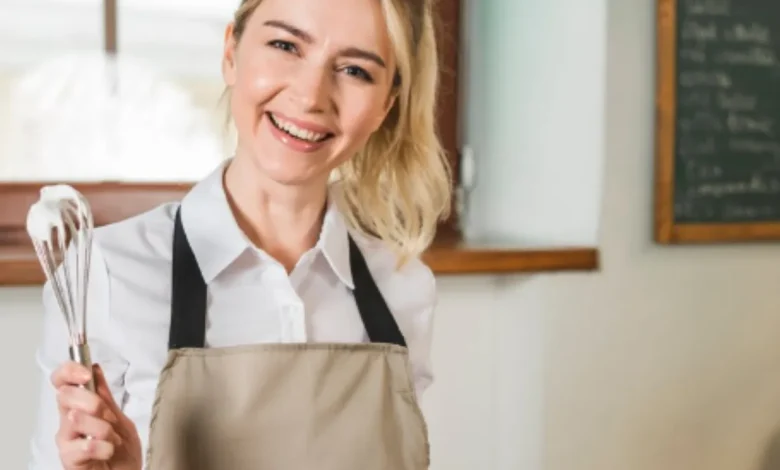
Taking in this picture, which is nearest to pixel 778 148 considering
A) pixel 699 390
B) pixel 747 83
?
pixel 747 83

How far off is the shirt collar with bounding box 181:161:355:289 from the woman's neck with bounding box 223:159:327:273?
0.02 metres

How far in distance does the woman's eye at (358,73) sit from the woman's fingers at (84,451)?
0.39 m

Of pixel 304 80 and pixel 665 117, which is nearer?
pixel 304 80

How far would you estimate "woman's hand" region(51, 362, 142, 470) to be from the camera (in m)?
0.60

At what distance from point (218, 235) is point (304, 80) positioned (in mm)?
169

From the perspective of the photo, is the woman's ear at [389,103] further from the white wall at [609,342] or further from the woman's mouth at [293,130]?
the white wall at [609,342]

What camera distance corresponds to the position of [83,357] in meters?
0.60

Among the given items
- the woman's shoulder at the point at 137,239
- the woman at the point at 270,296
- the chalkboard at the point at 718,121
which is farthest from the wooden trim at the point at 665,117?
the woman's shoulder at the point at 137,239

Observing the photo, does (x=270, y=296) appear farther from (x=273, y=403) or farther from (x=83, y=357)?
(x=83, y=357)

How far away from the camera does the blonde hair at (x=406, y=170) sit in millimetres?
909

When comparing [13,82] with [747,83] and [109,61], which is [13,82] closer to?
[109,61]

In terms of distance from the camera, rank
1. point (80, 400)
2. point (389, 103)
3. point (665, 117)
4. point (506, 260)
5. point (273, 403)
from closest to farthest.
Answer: point (80, 400) < point (273, 403) < point (389, 103) < point (506, 260) < point (665, 117)

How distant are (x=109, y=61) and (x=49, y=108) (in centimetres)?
10

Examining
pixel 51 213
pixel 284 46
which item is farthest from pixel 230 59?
pixel 51 213
